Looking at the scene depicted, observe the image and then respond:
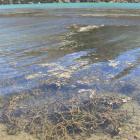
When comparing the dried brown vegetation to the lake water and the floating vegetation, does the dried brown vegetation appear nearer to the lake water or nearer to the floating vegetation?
the floating vegetation

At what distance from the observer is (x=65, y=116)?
35.4ft

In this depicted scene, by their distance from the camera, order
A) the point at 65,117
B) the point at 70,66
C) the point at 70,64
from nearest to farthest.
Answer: the point at 65,117, the point at 70,66, the point at 70,64

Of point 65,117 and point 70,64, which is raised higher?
point 65,117

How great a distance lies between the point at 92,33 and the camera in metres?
30.8

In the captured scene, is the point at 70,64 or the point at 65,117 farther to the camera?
the point at 70,64

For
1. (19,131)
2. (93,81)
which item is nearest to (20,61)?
(93,81)

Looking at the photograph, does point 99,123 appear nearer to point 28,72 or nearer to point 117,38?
point 28,72

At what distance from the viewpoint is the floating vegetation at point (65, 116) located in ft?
32.5

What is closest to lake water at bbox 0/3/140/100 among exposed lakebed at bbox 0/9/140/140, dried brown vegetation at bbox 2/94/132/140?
exposed lakebed at bbox 0/9/140/140

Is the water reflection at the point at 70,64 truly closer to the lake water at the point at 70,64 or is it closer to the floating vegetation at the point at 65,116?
the lake water at the point at 70,64

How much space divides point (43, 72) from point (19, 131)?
6.42 meters

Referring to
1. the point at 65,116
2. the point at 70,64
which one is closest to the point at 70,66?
the point at 70,64

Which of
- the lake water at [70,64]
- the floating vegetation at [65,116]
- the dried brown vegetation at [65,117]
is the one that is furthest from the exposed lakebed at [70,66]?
the dried brown vegetation at [65,117]

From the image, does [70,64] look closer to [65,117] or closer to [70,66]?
[70,66]
